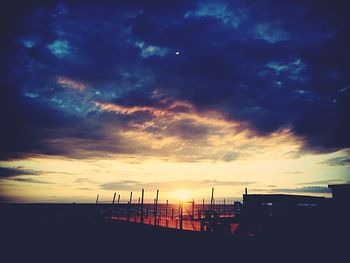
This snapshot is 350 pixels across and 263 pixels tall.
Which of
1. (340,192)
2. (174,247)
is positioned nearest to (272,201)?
(340,192)

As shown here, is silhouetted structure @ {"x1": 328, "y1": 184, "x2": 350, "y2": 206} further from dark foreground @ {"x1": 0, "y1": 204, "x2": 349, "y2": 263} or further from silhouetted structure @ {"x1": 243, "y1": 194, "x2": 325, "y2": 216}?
dark foreground @ {"x1": 0, "y1": 204, "x2": 349, "y2": 263}

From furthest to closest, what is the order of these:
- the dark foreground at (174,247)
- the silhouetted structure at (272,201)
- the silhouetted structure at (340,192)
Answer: the silhouetted structure at (272,201) → the silhouetted structure at (340,192) → the dark foreground at (174,247)

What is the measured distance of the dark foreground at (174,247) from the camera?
1174cm

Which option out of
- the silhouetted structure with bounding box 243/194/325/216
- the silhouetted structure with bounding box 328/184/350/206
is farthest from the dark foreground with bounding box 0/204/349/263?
the silhouetted structure with bounding box 328/184/350/206

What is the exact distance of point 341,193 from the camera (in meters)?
14.6

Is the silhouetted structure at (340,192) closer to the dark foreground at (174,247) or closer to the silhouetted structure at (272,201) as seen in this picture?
the silhouetted structure at (272,201)

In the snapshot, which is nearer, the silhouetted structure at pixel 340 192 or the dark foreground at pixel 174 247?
the dark foreground at pixel 174 247

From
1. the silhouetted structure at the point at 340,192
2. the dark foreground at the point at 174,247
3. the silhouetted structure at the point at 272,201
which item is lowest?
the dark foreground at the point at 174,247

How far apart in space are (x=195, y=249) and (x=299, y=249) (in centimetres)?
674

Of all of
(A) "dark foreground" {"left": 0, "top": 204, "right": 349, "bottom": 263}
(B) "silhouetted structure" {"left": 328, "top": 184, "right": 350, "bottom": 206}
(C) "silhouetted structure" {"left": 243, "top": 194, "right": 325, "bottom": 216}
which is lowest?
(A) "dark foreground" {"left": 0, "top": 204, "right": 349, "bottom": 263}

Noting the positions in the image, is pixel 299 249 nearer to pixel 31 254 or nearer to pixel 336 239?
pixel 336 239

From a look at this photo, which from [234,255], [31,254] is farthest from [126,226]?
[234,255]

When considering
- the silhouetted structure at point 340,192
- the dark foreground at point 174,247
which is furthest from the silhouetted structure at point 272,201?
Answer: the dark foreground at point 174,247

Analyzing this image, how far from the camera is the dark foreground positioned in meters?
11.7
